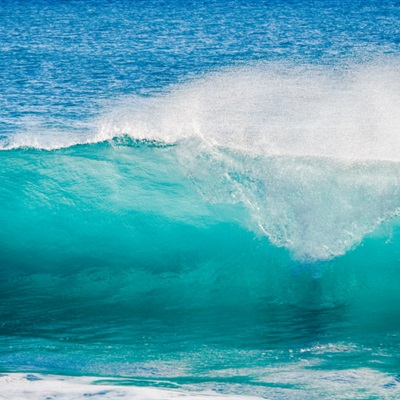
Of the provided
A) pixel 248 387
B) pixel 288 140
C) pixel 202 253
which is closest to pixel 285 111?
pixel 288 140

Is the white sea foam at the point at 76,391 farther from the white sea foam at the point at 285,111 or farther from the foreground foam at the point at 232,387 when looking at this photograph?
the white sea foam at the point at 285,111

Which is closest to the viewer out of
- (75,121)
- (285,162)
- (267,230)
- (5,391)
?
(5,391)

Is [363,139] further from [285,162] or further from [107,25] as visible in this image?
[107,25]

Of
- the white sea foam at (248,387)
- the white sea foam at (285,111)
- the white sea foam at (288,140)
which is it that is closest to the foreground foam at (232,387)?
the white sea foam at (248,387)

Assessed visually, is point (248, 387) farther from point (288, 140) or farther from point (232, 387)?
point (288, 140)

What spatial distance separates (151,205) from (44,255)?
4.26ft

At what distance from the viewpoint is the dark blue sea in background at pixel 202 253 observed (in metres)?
5.93

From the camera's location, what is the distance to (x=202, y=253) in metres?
7.86

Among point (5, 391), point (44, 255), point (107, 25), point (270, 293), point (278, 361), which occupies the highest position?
point (107, 25)

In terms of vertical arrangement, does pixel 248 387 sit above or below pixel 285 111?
below

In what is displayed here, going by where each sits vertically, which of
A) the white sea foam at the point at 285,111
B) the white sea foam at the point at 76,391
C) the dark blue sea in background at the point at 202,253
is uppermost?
the white sea foam at the point at 285,111

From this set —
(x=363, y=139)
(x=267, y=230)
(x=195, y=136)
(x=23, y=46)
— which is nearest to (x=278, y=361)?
(x=267, y=230)

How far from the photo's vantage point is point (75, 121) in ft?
41.9

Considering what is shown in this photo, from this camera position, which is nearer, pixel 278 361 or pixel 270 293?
pixel 278 361
